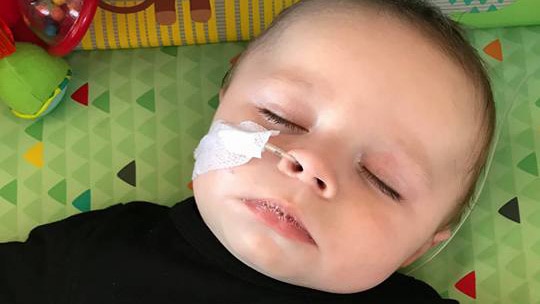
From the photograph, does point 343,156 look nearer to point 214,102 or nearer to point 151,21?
point 214,102

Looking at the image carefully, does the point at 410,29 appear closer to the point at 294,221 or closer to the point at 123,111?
the point at 294,221

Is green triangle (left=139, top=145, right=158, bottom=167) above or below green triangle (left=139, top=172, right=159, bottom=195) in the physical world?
above

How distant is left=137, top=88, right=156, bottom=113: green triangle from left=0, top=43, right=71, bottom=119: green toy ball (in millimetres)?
143

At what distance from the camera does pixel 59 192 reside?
4.75 feet

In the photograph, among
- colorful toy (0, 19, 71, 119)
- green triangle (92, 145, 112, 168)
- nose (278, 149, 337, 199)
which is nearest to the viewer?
nose (278, 149, 337, 199)

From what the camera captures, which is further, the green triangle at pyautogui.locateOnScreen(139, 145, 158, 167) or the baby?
the green triangle at pyautogui.locateOnScreen(139, 145, 158, 167)

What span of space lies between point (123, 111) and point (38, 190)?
8.0 inches

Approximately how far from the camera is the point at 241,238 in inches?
45.4

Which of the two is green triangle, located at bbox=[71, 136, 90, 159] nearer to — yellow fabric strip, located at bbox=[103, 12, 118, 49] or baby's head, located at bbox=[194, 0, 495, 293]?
yellow fabric strip, located at bbox=[103, 12, 118, 49]

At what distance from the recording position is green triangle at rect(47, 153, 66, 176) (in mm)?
1460

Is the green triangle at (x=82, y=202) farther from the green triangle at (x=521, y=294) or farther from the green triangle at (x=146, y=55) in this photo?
the green triangle at (x=521, y=294)

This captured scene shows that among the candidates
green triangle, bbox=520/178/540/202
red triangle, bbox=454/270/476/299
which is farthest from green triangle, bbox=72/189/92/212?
green triangle, bbox=520/178/540/202

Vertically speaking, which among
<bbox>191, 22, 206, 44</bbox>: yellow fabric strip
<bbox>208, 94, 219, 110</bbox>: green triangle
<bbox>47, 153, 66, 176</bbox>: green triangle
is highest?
<bbox>191, 22, 206, 44</bbox>: yellow fabric strip

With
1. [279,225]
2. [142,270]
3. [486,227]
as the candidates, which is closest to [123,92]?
[142,270]
